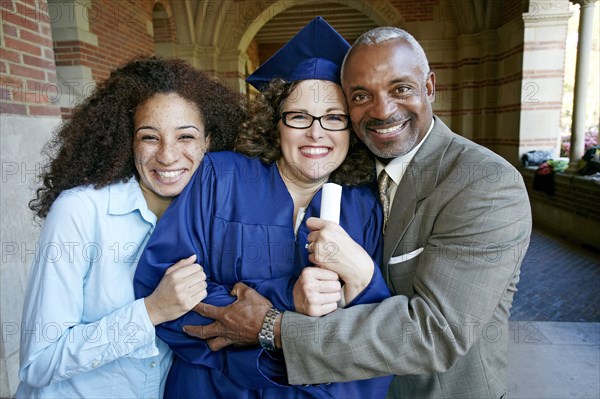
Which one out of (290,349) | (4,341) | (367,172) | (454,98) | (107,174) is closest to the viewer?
(290,349)

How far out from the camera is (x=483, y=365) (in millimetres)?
1484

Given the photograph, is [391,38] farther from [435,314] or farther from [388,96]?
[435,314]

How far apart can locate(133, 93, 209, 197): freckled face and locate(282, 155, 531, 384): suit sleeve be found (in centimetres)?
71

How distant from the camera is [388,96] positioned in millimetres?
1551

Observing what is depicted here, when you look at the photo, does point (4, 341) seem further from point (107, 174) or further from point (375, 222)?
point (375, 222)

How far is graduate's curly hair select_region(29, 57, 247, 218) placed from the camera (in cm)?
159

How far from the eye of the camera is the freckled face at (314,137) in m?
1.62

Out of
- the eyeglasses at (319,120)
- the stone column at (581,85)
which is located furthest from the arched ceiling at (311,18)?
the eyeglasses at (319,120)

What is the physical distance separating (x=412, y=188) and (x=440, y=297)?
423 mm

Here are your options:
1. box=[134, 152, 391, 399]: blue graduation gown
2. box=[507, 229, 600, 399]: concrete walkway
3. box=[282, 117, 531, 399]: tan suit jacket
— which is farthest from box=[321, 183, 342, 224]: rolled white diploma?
box=[507, 229, 600, 399]: concrete walkway

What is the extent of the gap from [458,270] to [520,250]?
0.23 m

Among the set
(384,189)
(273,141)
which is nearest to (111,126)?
(273,141)

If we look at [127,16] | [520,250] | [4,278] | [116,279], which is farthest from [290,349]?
[127,16]

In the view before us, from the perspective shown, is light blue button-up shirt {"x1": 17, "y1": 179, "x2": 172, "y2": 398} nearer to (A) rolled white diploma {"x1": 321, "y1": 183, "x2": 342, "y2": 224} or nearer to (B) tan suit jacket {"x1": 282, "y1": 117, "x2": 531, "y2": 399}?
(B) tan suit jacket {"x1": 282, "y1": 117, "x2": 531, "y2": 399}
